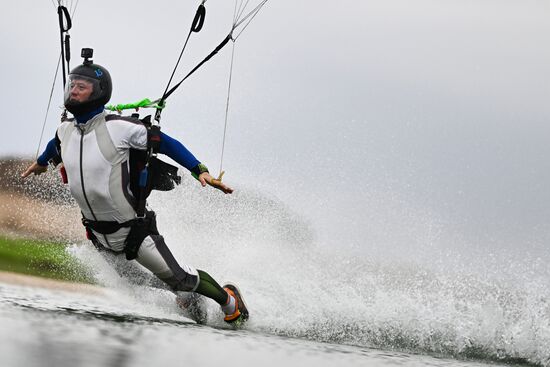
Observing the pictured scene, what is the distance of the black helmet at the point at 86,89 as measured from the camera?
9.48 m

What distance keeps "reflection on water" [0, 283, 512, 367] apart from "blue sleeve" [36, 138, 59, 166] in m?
1.61

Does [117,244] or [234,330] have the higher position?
[117,244]

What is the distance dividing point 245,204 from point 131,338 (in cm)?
877

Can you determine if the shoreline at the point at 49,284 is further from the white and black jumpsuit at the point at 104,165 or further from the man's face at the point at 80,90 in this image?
the man's face at the point at 80,90

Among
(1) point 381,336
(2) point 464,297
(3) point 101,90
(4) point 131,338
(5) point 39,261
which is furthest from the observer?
(5) point 39,261

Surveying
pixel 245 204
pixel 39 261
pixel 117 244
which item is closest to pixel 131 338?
pixel 117 244

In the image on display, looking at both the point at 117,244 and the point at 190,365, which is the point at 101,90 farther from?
the point at 190,365

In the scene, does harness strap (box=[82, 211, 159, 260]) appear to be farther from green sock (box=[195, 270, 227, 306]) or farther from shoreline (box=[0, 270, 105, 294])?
shoreline (box=[0, 270, 105, 294])

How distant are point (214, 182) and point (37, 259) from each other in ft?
53.4

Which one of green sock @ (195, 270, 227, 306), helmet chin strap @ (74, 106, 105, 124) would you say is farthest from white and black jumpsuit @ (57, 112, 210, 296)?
green sock @ (195, 270, 227, 306)

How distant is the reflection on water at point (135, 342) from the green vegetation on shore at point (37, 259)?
2209 mm

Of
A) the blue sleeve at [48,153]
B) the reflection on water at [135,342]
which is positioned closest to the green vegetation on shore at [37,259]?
the reflection on water at [135,342]

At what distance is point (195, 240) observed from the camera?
1421 cm

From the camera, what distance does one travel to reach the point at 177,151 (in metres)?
9.81
